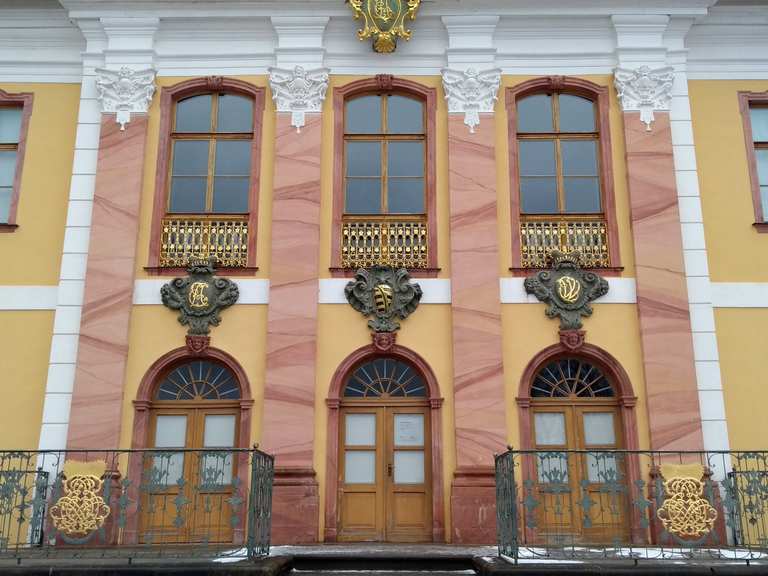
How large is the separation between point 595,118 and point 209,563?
8825 mm

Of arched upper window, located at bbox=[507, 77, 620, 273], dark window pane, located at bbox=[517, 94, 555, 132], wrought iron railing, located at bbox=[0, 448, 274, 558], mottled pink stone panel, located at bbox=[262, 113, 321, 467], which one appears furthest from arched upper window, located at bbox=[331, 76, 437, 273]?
wrought iron railing, located at bbox=[0, 448, 274, 558]

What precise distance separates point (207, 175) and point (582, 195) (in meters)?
5.62

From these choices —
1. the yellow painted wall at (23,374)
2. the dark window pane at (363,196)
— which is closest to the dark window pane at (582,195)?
the dark window pane at (363,196)

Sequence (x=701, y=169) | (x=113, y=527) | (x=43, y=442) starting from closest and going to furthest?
(x=113, y=527), (x=43, y=442), (x=701, y=169)

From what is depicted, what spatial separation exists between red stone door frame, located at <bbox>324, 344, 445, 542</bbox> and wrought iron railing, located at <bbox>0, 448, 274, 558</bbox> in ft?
3.83

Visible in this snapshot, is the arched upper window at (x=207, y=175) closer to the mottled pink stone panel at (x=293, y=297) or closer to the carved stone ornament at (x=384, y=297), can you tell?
the mottled pink stone panel at (x=293, y=297)

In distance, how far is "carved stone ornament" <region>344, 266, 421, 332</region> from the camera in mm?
12586

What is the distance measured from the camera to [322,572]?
9867 millimetres

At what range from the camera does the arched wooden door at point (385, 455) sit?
1214 centimetres

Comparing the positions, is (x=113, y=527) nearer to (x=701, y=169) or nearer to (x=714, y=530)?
(x=714, y=530)

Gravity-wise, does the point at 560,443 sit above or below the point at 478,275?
below

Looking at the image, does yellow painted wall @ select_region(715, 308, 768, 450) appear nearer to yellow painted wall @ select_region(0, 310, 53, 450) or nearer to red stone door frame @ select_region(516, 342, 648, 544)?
red stone door frame @ select_region(516, 342, 648, 544)

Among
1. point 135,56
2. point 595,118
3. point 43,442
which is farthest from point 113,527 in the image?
point 595,118

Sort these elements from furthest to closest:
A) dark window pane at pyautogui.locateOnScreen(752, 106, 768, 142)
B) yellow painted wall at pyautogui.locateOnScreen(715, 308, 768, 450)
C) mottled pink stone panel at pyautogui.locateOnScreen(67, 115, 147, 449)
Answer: dark window pane at pyautogui.locateOnScreen(752, 106, 768, 142), yellow painted wall at pyautogui.locateOnScreen(715, 308, 768, 450), mottled pink stone panel at pyautogui.locateOnScreen(67, 115, 147, 449)
